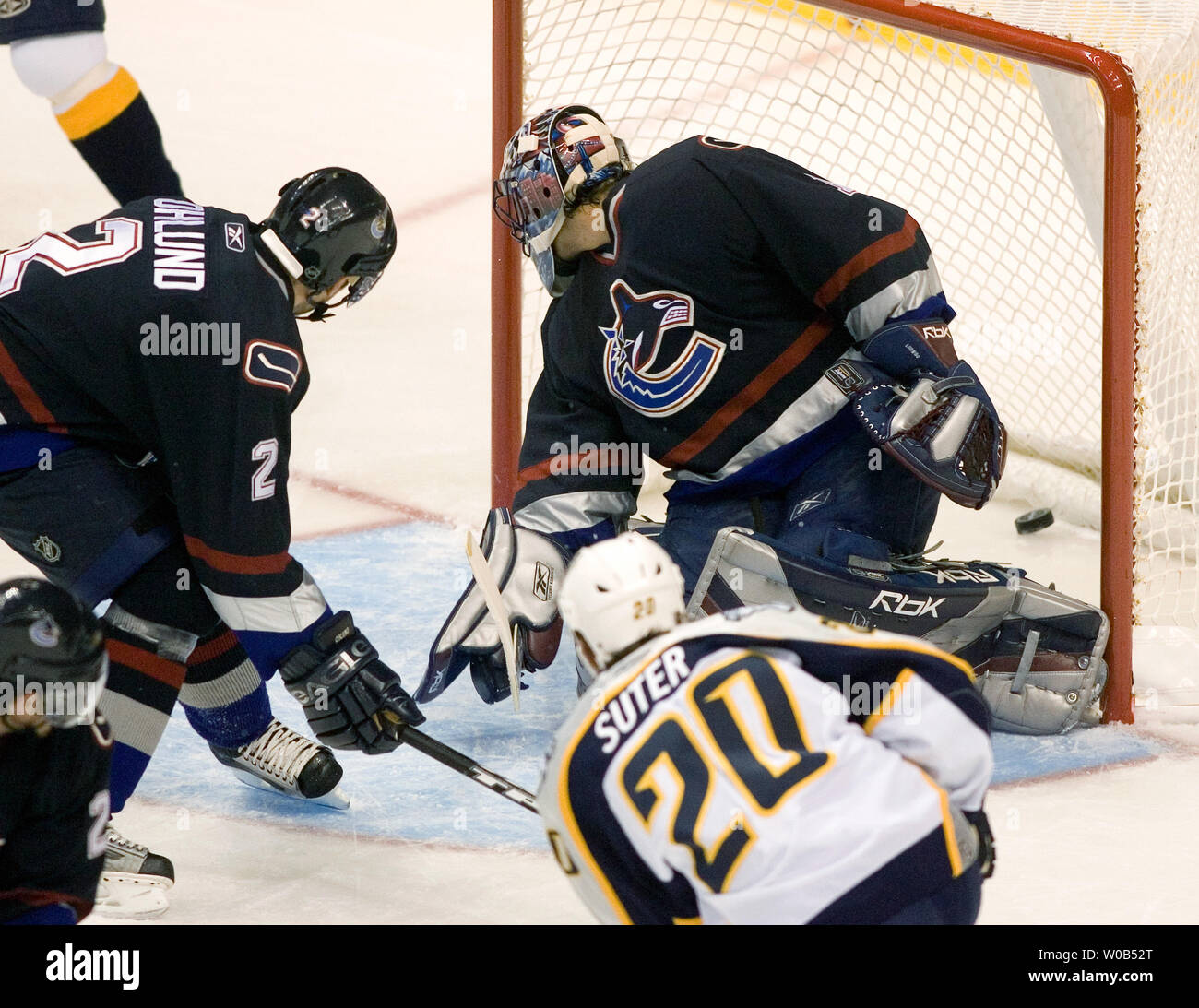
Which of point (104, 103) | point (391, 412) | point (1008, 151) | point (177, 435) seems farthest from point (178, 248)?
point (391, 412)

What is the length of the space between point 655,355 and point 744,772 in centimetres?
144

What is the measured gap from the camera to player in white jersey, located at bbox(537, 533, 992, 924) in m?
1.49

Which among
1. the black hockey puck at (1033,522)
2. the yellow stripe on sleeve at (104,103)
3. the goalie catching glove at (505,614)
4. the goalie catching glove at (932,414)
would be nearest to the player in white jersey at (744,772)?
the goalie catching glove at (932,414)

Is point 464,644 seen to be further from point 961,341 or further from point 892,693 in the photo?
point 961,341

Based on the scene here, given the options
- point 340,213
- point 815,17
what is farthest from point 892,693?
point 815,17

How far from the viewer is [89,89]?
144 inches

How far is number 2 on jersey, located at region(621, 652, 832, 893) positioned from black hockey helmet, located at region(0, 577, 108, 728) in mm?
614

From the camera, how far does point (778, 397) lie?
2840mm

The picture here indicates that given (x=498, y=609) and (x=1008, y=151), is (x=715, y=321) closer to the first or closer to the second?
(x=498, y=609)

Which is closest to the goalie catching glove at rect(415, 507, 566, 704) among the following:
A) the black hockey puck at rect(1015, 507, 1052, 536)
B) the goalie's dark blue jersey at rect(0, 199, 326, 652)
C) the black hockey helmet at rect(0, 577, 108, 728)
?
the goalie's dark blue jersey at rect(0, 199, 326, 652)

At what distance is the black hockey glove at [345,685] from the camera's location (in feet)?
7.45

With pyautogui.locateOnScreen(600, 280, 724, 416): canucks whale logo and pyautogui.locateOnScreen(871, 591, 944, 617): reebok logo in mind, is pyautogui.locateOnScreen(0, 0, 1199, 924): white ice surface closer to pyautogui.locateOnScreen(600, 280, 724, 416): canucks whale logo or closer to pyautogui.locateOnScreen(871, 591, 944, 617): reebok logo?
pyautogui.locateOnScreen(871, 591, 944, 617): reebok logo
